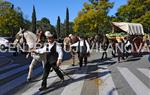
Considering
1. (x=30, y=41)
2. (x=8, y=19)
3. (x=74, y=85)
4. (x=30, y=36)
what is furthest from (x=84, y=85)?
(x=8, y=19)

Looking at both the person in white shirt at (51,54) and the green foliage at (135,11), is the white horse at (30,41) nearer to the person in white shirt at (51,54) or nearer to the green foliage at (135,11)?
the person in white shirt at (51,54)

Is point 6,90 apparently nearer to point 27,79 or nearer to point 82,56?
point 27,79

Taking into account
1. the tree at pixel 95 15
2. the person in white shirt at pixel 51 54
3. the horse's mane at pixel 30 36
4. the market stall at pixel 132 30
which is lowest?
the person in white shirt at pixel 51 54

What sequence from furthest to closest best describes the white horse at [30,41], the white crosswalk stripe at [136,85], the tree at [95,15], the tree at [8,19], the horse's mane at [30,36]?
1. the tree at [8,19]
2. the tree at [95,15]
3. the horse's mane at [30,36]
4. the white horse at [30,41]
5. the white crosswalk stripe at [136,85]

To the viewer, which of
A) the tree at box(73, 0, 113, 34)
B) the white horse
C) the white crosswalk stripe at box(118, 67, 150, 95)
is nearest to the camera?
the white crosswalk stripe at box(118, 67, 150, 95)

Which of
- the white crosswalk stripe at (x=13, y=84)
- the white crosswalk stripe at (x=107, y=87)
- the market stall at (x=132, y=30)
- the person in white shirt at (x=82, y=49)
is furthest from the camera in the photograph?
the market stall at (x=132, y=30)

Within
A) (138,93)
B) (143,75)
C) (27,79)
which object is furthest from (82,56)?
(138,93)

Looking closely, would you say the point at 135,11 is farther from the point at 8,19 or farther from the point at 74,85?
the point at 74,85

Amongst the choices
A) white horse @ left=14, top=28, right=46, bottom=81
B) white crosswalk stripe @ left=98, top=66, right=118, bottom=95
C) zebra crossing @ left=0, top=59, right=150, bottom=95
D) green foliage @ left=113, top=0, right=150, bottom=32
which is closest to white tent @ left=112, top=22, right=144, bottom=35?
zebra crossing @ left=0, top=59, right=150, bottom=95

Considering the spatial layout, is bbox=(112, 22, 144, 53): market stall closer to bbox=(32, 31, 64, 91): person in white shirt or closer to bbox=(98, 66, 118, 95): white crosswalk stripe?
bbox=(98, 66, 118, 95): white crosswalk stripe

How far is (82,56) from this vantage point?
57.9ft

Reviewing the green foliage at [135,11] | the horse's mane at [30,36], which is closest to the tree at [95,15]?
the green foliage at [135,11]

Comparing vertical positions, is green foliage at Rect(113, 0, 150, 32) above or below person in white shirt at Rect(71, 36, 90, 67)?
above

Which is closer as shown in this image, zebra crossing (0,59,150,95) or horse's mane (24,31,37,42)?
zebra crossing (0,59,150,95)
